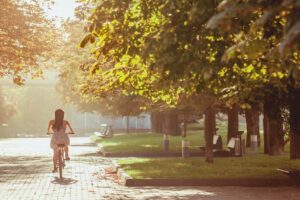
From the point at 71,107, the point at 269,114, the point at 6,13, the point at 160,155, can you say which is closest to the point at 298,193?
the point at 269,114

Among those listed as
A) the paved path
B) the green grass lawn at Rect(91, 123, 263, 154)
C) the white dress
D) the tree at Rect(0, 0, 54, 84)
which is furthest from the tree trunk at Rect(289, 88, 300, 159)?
the tree at Rect(0, 0, 54, 84)

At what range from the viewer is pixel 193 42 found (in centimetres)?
884

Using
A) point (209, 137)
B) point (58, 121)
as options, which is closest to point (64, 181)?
point (58, 121)

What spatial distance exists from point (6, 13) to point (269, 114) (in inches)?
532

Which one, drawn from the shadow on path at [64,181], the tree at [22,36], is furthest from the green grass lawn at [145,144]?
the shadow on path at [64,181]

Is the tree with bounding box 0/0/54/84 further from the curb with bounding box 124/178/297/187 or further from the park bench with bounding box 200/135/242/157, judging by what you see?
the curb with bounding box 124/178/297/187

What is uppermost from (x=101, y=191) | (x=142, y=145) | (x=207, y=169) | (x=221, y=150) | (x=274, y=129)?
(x=274, y=129)

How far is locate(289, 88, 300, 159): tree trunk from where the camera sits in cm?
1902

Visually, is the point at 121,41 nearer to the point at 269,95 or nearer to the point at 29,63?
the point at 269,95

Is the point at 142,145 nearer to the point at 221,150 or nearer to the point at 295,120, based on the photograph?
the point at 221,150

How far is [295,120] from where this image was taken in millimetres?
20094

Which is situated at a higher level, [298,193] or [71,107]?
[71,107]

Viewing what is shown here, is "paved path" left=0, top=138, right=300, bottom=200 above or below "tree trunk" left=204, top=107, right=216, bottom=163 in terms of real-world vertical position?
below

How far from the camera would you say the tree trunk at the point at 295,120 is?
62.4 feet
